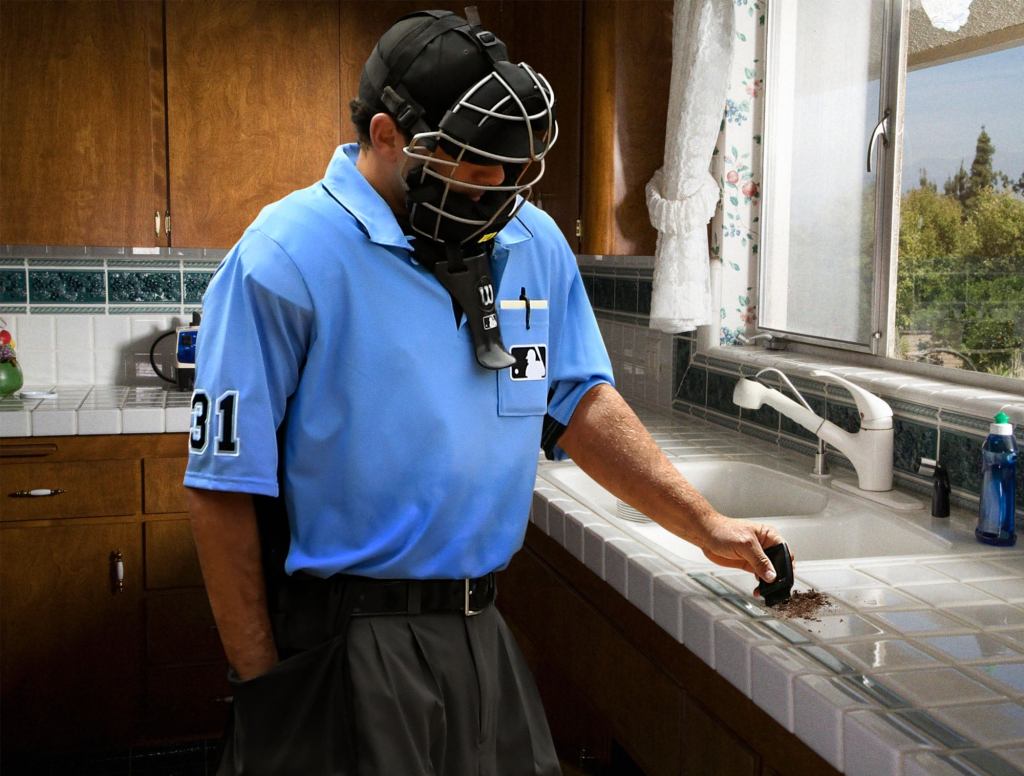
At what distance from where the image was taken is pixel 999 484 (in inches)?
66.0

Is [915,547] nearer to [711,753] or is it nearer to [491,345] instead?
[711,753]

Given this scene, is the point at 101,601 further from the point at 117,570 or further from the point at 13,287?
the point at 13,287

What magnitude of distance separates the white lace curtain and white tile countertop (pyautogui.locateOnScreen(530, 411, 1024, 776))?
893mm

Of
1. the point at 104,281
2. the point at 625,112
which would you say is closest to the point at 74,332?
the point at 104,281

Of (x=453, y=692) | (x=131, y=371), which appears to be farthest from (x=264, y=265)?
(x=131, y=371)

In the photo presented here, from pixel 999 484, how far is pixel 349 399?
102 cm

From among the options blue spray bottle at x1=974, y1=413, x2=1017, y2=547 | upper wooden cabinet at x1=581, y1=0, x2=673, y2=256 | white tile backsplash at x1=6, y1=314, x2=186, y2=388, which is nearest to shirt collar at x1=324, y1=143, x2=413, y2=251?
blue spray bottle at x1=974, y1=413, x2=1017, y2=547

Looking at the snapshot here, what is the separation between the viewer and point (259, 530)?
1.34m

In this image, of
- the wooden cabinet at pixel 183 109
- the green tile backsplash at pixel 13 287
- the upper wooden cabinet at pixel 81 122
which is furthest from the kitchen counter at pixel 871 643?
the green tile backsplash at pixel 13 287

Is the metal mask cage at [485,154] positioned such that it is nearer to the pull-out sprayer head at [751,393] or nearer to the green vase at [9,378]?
the pull-out sprayer head at [751,393]

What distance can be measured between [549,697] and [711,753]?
1138 mm

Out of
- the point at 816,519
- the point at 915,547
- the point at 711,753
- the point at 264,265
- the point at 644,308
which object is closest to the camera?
the point at 264,265

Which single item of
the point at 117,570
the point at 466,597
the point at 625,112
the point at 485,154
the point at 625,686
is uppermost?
the point at 625,112

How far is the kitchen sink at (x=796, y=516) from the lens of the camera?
5.90 feet
